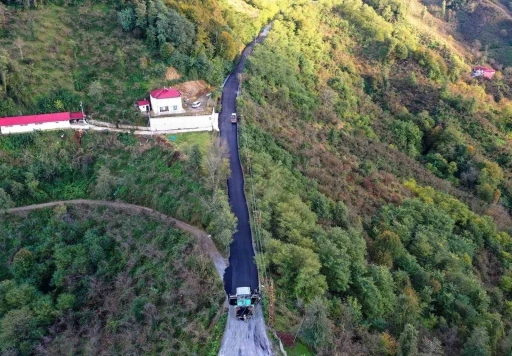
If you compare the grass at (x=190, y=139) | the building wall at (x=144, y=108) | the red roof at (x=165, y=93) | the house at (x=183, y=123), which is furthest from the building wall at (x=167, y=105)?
the grass at (x=190, y=139)

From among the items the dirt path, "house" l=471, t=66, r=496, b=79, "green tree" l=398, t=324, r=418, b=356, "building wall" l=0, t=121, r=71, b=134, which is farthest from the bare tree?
"house" l=471, t=66, r=496, b=79

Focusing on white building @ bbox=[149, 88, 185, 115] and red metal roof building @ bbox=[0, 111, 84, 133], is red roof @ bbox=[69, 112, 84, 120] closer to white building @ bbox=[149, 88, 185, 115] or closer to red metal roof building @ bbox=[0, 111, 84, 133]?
red metal roof building @ bbox=[0, 111, 84, 133]

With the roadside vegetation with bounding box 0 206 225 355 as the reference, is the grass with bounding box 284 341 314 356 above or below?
above

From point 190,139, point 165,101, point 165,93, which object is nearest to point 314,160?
point 190,139

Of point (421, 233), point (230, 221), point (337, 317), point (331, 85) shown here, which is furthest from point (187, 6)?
point (337, 317)

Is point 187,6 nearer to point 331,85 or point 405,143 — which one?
point 331,85

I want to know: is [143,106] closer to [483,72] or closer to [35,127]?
[35,127]
